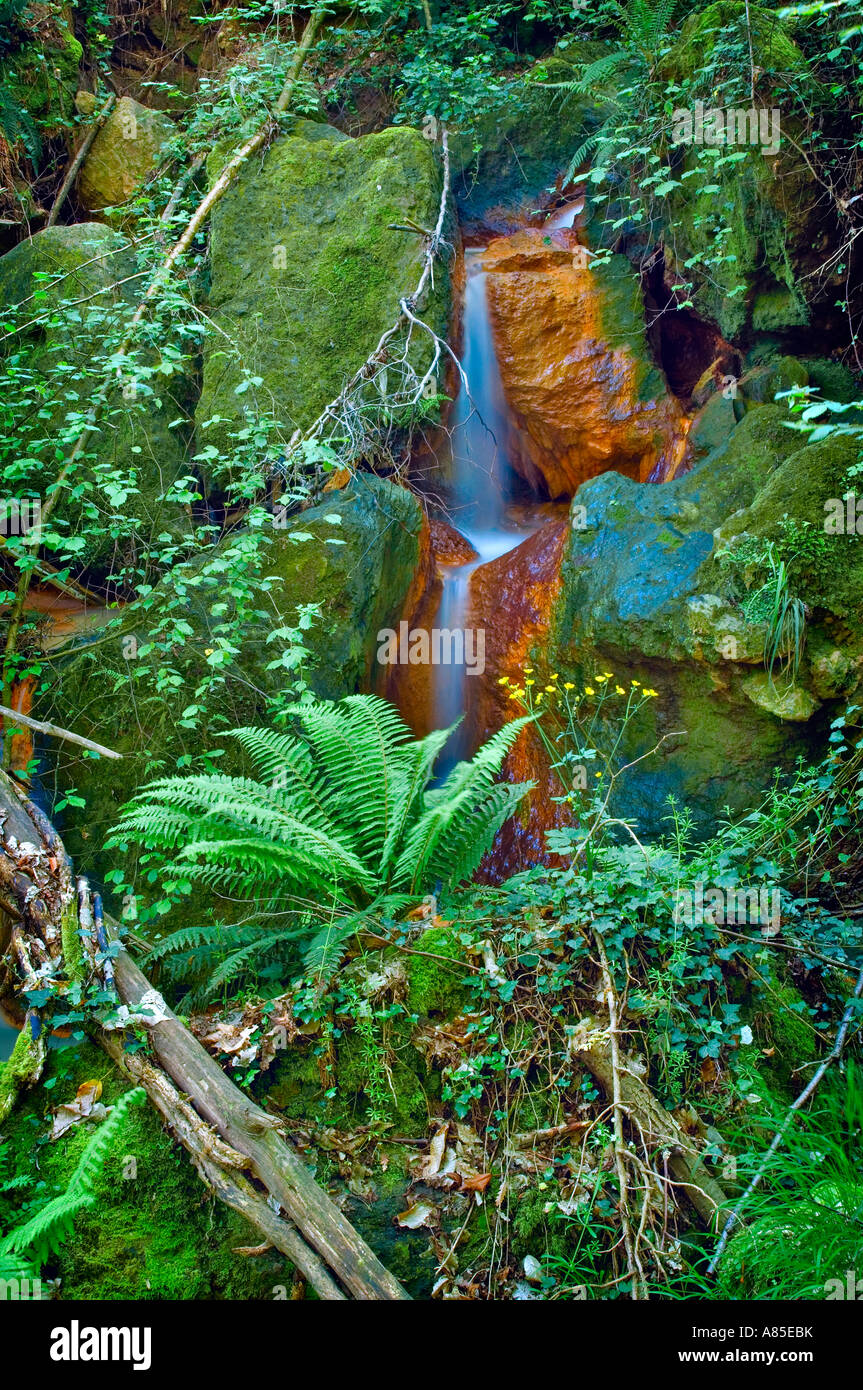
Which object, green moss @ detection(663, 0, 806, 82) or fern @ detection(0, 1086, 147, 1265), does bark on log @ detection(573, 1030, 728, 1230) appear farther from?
green moss @ detection(663, 0, 806, 82)

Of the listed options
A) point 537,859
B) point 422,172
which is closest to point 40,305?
point 422,172

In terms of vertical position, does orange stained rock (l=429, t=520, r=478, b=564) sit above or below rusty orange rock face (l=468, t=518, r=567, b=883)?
above

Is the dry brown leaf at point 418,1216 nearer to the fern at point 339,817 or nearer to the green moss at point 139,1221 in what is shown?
the green moss at point 139,1221

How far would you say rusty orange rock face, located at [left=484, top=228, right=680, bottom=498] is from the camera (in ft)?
23.6

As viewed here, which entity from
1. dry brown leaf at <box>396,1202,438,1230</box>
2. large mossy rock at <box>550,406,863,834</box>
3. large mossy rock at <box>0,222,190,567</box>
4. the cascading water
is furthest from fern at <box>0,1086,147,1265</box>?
the cascading water

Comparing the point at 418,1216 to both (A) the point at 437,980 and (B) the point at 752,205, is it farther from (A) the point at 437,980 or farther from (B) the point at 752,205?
(B) the point at 752,205

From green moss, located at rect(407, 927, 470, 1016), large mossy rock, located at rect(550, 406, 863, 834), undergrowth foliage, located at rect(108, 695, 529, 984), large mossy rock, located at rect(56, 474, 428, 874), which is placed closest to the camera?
green moss, located at rect(407, 927, 470, 1016)

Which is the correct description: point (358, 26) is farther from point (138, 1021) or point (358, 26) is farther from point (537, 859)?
point (138, 1021)

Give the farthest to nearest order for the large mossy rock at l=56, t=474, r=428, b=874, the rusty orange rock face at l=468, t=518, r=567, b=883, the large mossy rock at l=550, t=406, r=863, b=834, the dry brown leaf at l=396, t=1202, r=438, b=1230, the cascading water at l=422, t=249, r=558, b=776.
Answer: the cascading water at l=422, t=249, r=558, b=776 < the rusty orange rock face at l=468, t=518, r=567, b=883 < the large mossy rock at l=56, t=474, r=428, b=874 < the large mossy rock at l=550, t=406, r=863, b=834 < the dry brown leaf at l=396, t=1202, r=438, b=1230

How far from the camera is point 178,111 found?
875 cm

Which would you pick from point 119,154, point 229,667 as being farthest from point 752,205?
point 119,154

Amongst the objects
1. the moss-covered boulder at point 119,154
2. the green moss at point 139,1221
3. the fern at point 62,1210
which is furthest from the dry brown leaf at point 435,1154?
the moss-covered boulder at point 119,154

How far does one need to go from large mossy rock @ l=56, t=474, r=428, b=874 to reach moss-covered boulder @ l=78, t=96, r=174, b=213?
4431mm
